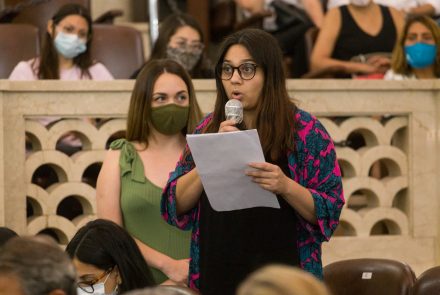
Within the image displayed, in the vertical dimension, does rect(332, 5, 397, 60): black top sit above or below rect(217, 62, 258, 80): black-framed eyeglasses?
below

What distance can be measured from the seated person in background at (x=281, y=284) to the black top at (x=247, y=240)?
5.08 ft

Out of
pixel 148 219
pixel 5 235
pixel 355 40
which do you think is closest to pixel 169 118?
pixel 148 219

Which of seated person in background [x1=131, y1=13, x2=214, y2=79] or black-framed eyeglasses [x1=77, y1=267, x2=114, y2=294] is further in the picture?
seated person in background [x1=131, y1=13, x2=214, y2=79]

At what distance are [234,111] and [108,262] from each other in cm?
70

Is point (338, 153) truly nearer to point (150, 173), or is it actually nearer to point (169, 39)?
point (169, 39)

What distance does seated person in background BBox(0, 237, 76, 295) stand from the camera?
9.34 feet

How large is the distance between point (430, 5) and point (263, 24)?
3.96 feet

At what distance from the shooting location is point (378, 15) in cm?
761

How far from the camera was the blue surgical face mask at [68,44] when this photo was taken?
22.2 feet

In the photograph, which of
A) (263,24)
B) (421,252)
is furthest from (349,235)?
(263,24)

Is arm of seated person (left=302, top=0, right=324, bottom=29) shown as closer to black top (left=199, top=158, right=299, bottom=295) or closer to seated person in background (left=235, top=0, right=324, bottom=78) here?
seated person in background (left=235, top=0, right=324, bottom=78)

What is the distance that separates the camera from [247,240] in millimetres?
3824

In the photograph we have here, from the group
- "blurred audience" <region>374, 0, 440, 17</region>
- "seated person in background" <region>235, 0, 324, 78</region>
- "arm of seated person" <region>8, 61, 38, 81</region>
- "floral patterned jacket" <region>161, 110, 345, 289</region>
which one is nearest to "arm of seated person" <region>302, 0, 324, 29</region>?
"seated person in background" <region>235, 0, 324, 78</region>

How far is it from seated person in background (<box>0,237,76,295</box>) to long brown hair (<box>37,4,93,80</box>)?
3.80m
